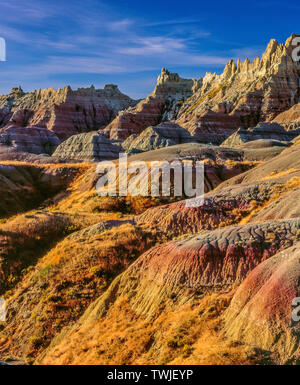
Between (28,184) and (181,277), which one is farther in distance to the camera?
(28,184)

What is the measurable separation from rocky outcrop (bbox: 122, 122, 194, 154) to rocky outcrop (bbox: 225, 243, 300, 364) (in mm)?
67463

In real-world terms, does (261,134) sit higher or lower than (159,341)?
higher

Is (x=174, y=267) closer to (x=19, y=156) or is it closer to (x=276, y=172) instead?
(x=276, y=172)

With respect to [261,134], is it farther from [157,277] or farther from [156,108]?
[157,277]

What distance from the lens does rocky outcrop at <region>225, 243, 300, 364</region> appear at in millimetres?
12469

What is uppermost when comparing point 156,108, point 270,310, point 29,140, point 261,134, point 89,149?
point 156,108

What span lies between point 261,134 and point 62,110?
74.3 meters

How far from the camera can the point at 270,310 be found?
13.3 metres

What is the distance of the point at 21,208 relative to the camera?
155ft

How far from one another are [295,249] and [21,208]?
3744 cm

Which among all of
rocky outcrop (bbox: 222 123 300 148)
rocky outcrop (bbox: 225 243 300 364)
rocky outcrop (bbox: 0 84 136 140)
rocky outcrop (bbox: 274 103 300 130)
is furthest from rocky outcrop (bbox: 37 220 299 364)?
rocky outcrop (bbox: 0 84 136 140)

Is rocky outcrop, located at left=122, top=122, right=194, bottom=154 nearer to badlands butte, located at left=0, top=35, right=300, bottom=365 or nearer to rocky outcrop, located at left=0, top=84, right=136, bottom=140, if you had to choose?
badlands butte, located at left=0, top=35, right=300, bottom=365

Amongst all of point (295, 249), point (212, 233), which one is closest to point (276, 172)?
point (212, 233)

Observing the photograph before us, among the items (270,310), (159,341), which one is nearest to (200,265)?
(159,341)
